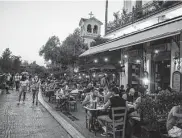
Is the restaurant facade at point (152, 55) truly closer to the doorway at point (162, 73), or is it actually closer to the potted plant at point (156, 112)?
the doorway at point (162, 73)

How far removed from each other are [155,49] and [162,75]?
1.61m

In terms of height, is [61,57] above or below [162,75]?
above

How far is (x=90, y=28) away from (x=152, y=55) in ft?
109

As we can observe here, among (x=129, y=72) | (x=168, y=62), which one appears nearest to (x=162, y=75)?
(x=168, y=62)

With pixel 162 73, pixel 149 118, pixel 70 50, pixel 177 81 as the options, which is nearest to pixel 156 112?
pixel 149 118

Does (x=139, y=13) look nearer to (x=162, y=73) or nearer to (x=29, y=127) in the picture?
(x=162, y=73)

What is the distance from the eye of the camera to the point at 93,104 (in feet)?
23.6

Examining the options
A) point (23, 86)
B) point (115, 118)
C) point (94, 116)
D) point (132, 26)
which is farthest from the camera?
point (132, 26)

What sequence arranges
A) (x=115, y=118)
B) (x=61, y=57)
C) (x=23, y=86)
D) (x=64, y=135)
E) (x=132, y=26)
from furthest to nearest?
(x=61, y=57), (x=132, y=26), (x=23, y=86), (x=64, y=135), (x=115, y=118)

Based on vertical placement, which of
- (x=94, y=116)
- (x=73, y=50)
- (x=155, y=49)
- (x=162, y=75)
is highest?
(x=73, y=50)

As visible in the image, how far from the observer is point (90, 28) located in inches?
1741

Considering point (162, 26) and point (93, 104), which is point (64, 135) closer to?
point (93, 104)

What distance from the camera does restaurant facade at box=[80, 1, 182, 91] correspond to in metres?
8.80

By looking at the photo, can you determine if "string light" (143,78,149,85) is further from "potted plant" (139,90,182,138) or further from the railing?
"potted plant" (139,90,182,138)
